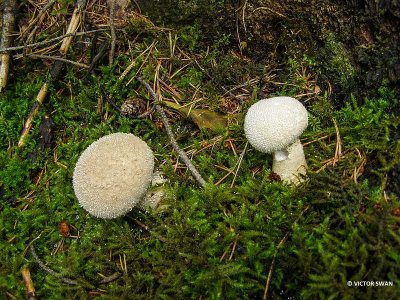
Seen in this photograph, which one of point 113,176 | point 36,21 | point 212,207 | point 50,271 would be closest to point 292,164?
point 212,207

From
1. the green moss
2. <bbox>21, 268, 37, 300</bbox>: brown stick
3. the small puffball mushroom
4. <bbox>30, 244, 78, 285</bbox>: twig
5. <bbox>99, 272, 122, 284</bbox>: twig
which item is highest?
the small puffball mushroom

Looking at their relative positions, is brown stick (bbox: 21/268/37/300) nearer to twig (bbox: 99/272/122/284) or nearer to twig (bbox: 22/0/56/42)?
twig (bbox: 99/272/122/284)

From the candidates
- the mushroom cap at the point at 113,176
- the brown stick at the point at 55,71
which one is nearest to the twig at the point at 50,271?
the mushroom cap at the point at 113,176

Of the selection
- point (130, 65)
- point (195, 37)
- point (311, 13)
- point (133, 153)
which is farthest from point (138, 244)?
point (311, 13)

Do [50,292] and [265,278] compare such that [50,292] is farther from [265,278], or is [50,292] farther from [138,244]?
[265,278]

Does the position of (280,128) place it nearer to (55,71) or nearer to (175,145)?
(175,145)

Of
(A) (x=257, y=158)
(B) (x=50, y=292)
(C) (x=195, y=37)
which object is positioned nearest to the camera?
(B) (x=50, y=292)

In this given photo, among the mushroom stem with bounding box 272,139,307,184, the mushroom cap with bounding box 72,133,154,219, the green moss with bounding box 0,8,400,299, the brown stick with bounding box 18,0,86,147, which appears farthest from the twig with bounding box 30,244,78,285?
the mushroom stem with bounding box 272,139,307,184
